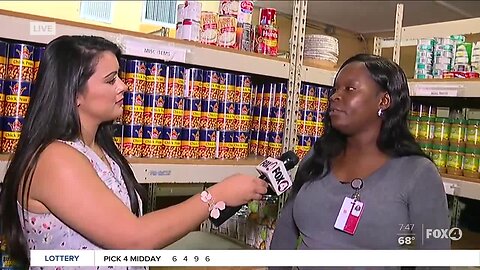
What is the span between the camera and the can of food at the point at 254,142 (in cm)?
189

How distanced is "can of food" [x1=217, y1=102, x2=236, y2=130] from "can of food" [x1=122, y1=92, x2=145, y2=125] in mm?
294

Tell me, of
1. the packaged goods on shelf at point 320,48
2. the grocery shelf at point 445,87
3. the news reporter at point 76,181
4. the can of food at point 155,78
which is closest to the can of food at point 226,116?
the can of food at point 155,78

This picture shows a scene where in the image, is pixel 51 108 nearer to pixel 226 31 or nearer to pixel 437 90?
pixel 226 31

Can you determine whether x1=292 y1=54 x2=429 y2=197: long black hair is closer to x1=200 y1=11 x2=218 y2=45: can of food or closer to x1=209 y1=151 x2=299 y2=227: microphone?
x1=209 y1=151 x2=299 y2=227: microphone

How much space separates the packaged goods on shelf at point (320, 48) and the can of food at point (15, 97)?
109 cm

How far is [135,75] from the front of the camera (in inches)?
60.4

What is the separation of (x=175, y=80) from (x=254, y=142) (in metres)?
0.45

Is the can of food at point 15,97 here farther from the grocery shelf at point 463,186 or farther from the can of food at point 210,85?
the grocery shelf at point 463,186

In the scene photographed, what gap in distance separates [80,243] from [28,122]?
28 centimetres

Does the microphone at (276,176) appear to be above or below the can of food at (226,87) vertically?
below

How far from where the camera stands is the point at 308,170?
1.35 meters

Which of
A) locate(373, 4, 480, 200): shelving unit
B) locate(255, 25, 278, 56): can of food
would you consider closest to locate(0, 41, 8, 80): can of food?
locate(255, 25, 278, 56): can of food

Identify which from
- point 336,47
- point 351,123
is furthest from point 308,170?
point 336,47

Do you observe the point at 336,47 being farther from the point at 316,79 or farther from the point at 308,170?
the point at 308,170
